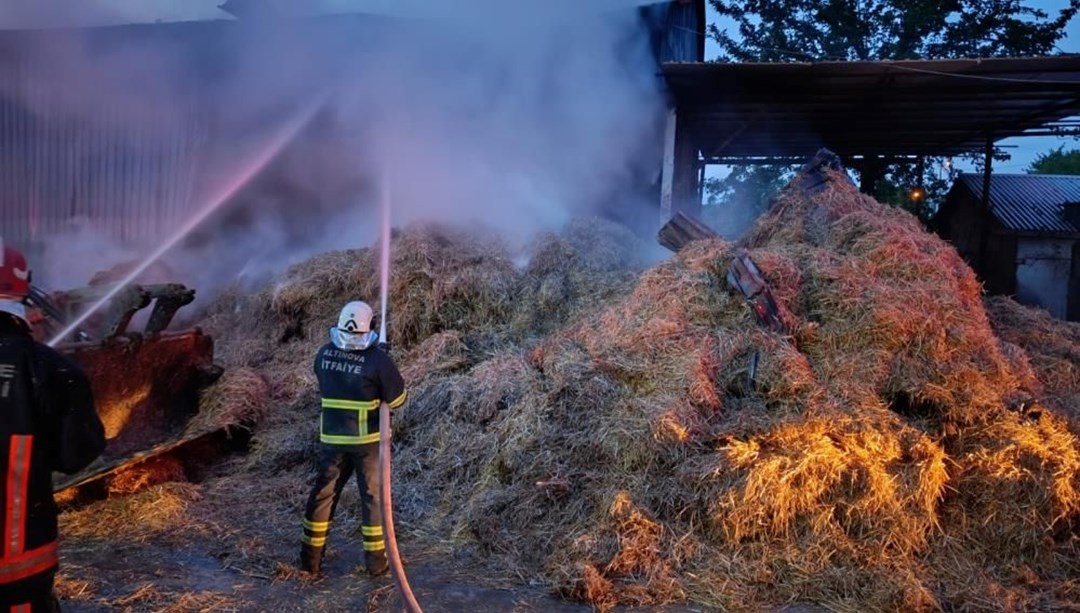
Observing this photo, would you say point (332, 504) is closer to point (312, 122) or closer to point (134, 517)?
point (134, 517)

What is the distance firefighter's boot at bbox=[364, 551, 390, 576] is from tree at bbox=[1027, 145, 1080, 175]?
37.0 metres

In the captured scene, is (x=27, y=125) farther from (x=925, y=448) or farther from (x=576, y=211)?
(x=925, y=448)

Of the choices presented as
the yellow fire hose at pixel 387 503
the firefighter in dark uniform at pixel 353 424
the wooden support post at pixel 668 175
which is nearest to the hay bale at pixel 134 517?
the firefighter in dark uniform at pixel 353 424

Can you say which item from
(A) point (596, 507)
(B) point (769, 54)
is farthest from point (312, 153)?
(B) point (769, 54)

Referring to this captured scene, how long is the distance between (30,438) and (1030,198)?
21468 mm

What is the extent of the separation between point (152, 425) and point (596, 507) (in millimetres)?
3388

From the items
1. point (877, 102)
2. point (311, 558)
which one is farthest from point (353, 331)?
point (877, 102)

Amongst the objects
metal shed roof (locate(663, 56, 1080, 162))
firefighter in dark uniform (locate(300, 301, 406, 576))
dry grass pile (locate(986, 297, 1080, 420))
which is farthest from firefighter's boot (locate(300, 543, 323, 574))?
metal shed roof (locate(663, 56, 1080, 162))

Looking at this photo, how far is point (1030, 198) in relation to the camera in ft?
61.7

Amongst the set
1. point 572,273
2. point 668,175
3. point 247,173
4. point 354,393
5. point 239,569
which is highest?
point 668,175

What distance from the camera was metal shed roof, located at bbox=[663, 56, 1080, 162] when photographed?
9523 millimetres

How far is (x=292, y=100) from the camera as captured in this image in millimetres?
11172

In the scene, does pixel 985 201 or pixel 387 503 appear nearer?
pixel 387 503

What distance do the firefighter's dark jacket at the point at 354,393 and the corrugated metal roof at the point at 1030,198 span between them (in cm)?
1684
